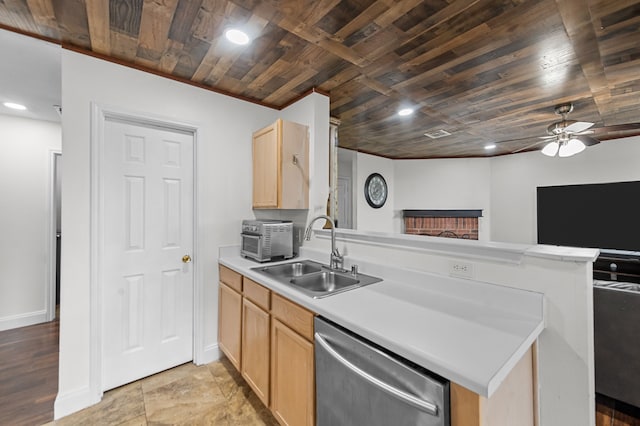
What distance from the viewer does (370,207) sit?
5125 millimetres

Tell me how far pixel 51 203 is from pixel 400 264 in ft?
12.8

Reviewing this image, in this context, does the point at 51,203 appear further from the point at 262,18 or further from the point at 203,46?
the point at 262,18

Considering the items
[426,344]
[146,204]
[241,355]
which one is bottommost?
[241,355]

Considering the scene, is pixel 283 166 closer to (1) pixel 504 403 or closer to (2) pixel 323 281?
(2) pixel 323 281

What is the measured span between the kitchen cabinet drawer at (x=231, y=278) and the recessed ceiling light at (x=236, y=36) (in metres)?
1.63

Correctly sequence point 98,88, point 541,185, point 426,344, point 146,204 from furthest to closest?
point 541,185
point 146,204
point 98,88
point 426,344

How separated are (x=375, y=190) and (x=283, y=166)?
3.27m

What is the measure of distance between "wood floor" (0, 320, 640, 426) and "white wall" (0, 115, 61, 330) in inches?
31.8

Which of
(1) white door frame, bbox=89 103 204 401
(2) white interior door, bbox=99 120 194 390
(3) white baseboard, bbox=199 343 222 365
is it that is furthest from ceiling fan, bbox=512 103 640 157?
(1) white door frame, bbox=89 103 204 401

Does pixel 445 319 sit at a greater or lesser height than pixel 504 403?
greater

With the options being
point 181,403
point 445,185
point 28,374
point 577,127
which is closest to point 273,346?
point 181,403

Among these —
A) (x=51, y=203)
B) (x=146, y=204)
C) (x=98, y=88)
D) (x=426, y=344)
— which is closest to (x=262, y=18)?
(x=98, y=88)

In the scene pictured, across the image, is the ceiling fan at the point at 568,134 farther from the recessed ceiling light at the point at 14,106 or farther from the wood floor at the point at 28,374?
the recessed ceiling light at the point at 14,106

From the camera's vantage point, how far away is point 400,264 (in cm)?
171
